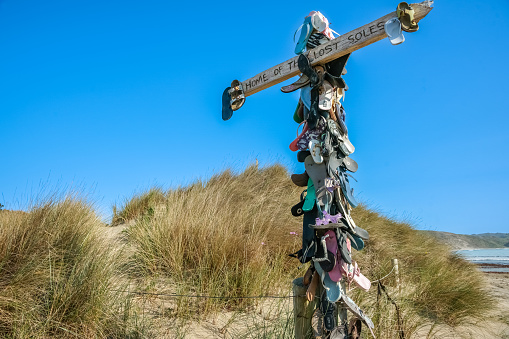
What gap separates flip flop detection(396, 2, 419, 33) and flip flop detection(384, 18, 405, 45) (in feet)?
0.09

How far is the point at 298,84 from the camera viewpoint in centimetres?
257

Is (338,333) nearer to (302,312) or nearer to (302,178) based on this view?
(302,312)

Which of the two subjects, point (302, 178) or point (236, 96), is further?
point (236, 96)

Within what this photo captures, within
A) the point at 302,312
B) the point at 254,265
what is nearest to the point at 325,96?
the point at 302,312

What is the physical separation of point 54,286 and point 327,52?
10.4ft

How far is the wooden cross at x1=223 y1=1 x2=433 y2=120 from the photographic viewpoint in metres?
2.27

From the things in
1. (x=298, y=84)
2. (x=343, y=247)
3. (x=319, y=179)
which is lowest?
(x=343, y=247)

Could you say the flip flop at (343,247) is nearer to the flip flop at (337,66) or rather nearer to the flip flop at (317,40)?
the flip flop at (337,66)

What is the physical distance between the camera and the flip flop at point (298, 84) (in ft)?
8.35

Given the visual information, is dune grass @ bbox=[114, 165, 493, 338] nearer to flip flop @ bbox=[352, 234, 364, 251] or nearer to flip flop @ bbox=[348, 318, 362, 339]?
flip flop @ bbox=[348, 318, 362, 339]

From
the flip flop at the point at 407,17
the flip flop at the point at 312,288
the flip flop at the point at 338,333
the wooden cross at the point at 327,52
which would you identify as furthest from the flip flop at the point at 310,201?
the flip flop at the point at 407,17

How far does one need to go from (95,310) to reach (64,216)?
76.4 inches

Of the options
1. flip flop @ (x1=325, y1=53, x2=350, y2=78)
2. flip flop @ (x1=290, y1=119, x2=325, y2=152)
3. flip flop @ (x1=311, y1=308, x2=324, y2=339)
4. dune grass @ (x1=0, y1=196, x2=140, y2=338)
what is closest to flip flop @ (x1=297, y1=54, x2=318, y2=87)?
flip flop @ (x1=325, y1=53, x2=350, y2=78)

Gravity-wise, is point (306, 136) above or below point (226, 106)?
below
